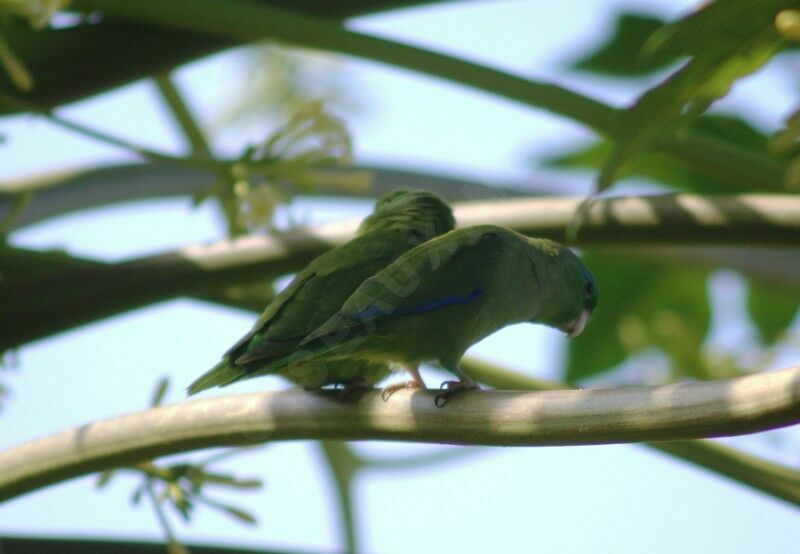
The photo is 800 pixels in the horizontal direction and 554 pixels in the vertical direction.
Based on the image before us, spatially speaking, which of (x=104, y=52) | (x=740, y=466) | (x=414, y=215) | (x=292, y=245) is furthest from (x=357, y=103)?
(x=740, y=466)

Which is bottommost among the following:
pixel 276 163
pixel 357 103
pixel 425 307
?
pixel 425 307

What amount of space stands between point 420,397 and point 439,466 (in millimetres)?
1800

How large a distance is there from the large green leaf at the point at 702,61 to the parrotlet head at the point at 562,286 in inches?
22.0

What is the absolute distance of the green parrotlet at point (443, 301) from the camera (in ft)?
4.96

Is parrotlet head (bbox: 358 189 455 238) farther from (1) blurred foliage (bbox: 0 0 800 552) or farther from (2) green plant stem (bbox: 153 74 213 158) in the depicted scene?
(2) green plant stem (bbox: 153 74 213 158)

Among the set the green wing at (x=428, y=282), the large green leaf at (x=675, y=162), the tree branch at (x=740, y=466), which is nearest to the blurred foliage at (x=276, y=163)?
the green wing at (x=428, y=282)

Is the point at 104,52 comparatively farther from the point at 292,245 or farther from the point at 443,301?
the point at 443,301

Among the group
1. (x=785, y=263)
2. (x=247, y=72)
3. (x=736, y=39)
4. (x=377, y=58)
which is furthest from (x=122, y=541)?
(x=247, y=72)

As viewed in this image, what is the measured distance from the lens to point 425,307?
5.34ft

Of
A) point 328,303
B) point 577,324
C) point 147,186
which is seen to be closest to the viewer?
point 328,303

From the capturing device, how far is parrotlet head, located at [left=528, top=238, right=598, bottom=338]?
1.88 meters

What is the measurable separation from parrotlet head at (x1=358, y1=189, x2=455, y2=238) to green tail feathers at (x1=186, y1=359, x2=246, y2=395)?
0.43 metres

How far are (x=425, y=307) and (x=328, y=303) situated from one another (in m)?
0.15

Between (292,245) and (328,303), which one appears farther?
(292,245)
